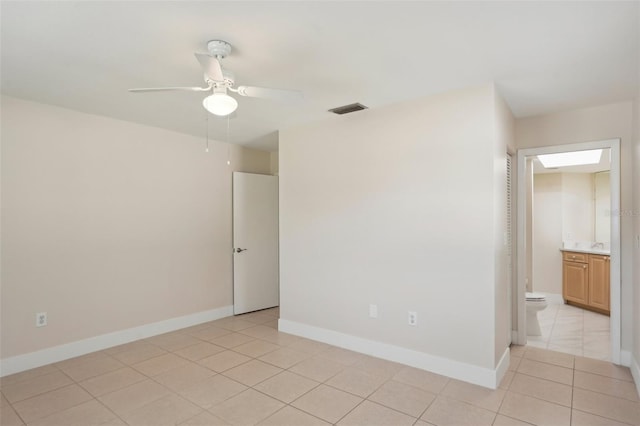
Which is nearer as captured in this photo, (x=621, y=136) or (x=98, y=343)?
(x=621, y=136)

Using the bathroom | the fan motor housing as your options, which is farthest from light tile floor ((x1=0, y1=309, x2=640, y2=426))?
the fan motor housing

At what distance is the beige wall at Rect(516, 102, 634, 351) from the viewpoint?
125 inches

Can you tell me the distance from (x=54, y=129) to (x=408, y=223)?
11.2ft

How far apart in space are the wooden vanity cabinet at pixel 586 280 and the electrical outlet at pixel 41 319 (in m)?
6.52

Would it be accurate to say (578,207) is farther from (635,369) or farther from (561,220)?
(635,369)

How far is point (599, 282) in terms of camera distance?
16.0 ft

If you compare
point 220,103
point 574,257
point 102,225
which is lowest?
point 574,257

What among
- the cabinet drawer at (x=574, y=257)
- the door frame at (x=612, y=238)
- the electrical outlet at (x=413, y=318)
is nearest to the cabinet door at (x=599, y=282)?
the cabinet drawer at (x=574, y=257)

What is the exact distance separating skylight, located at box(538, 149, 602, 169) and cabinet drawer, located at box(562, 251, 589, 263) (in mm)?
1338

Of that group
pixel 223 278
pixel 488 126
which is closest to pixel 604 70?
pixel 488 126

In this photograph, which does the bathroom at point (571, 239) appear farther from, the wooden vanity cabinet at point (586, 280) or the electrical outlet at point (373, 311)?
the electrical outlet at point (373, 311)

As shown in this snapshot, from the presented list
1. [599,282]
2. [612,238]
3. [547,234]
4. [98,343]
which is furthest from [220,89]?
[547,234]

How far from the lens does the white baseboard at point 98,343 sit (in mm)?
3072

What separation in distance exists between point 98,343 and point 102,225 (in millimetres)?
1192
